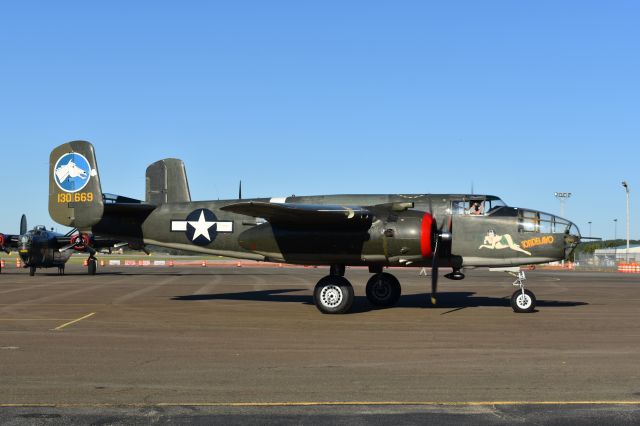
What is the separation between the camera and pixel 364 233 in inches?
813

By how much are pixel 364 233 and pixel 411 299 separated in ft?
21.9

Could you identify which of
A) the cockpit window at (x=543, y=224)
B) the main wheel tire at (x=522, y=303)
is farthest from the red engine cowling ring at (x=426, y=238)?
the main wheel tire at (x=522, y=303)

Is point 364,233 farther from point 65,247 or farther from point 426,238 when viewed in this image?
point 65,247

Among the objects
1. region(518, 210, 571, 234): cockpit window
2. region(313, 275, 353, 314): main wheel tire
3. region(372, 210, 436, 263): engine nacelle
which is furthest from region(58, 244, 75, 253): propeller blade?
region(518, 210, 571, 234): cockpit window

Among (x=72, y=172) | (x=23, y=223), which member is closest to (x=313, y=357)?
(x=72, y=172)

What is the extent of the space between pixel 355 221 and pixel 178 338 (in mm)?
7446

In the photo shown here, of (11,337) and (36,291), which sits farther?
(36,291)

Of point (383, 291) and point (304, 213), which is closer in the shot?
point (304, 213)

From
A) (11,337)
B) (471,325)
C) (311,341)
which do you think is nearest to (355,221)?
(471,325)

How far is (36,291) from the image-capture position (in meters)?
29.3

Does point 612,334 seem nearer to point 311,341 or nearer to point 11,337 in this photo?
point 311,341

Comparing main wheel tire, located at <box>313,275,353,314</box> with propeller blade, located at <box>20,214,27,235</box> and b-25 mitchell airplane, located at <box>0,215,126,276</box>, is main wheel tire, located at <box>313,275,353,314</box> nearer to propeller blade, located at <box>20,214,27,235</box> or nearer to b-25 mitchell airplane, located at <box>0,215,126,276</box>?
b-25 mitchell airplane, located at <box>0,215,126,276</box>

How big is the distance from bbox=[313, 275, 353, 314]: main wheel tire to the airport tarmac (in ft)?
1.62

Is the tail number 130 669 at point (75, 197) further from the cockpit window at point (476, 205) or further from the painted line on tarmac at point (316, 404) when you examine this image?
the painted line on tarmac at point (316, 404)
